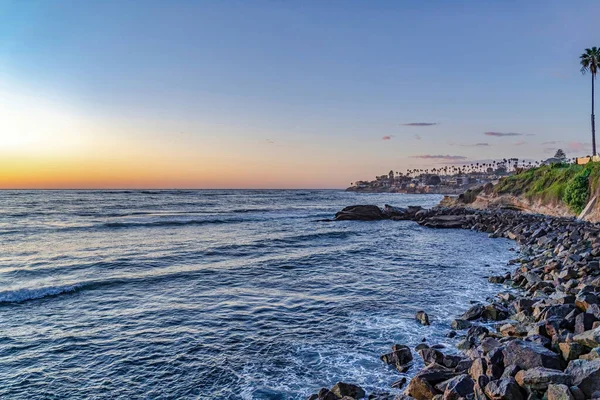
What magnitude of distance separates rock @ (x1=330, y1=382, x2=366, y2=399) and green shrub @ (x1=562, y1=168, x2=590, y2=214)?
4257cm

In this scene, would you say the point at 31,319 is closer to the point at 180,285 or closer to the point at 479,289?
the point at 180,285

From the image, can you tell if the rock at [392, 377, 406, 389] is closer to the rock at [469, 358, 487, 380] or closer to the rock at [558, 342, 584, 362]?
the rock at [469, 358, 487, 380]

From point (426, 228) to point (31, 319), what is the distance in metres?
41.6

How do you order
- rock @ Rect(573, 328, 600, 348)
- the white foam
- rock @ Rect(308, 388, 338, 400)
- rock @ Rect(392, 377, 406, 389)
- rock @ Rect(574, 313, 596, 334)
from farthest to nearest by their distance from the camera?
the white foam, rock @ Rect(574, 313, 596, 334), rock @ Rect(392, 377, 406, 389), rock @ Rect(308, 388, 338, 400), rock @ Rect(573, 328, 600, 348)

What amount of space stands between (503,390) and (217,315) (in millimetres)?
9557

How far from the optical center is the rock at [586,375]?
579 cm

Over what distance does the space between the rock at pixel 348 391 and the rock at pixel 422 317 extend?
16.5ft

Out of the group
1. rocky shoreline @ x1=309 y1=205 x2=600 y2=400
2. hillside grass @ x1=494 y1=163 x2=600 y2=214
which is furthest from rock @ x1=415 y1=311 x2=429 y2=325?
hillside grass @ x1=494 y1=163 x2=600 y2=214

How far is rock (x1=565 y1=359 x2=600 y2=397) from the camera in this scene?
228 inches

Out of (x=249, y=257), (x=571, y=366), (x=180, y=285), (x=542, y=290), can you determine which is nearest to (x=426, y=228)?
(x=249, y=257)

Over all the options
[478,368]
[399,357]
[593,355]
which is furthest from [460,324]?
[593,355]

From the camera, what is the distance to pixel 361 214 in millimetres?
56656

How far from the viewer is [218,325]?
12.2 meters

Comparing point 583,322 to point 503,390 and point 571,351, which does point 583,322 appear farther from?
point 503,390
